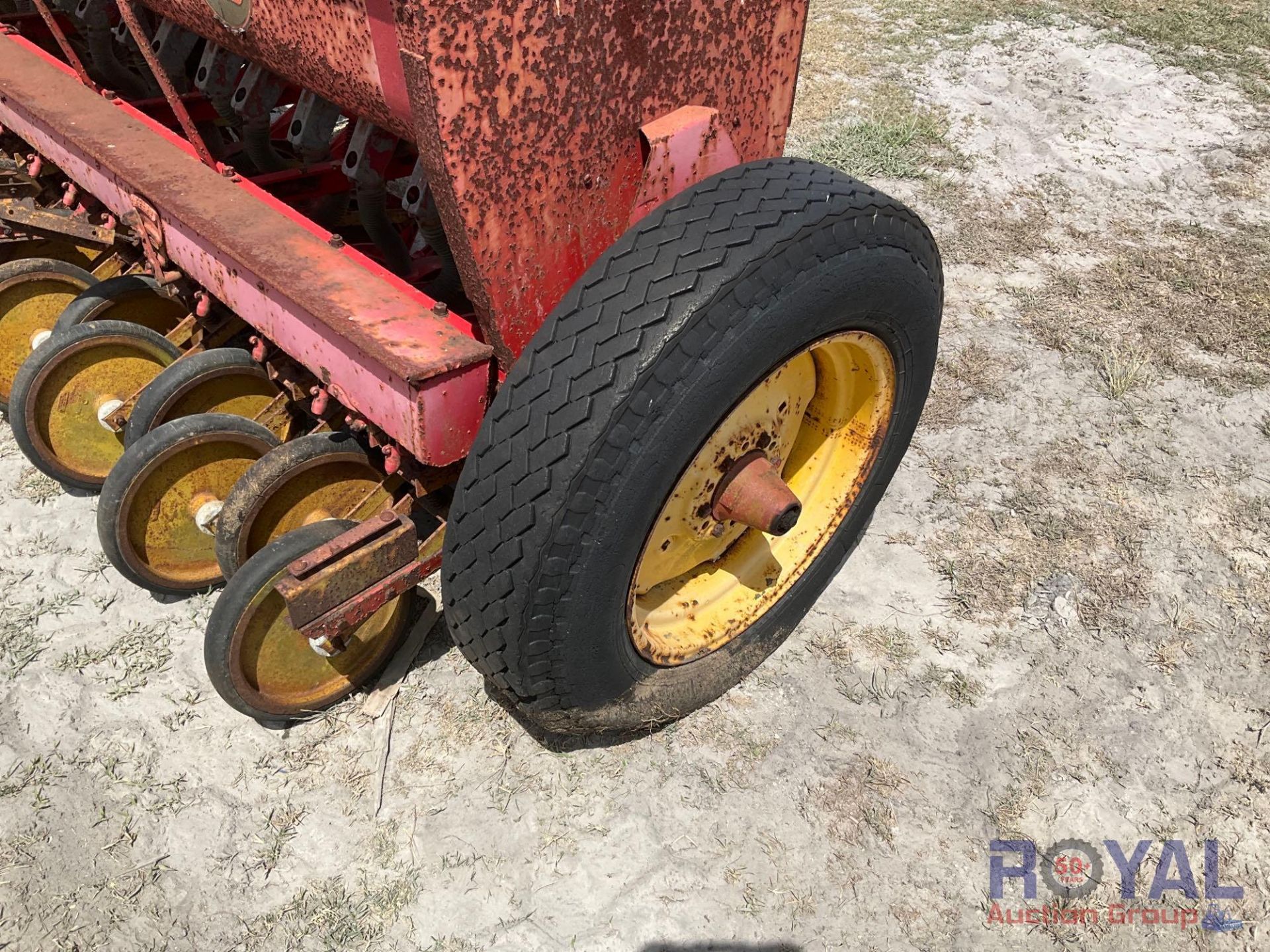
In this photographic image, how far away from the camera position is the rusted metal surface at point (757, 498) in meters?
2.01

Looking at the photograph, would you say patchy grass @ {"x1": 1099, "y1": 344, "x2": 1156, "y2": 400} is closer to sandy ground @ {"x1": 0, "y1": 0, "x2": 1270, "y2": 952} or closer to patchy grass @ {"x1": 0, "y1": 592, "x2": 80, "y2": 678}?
sandy ground @ {"x1": 0, "y1": 0, "x2": 1270, "y2": 952}

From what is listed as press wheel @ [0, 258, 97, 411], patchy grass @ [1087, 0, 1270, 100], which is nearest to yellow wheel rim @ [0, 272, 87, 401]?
press wheel @ [0, 258, 97, 411]

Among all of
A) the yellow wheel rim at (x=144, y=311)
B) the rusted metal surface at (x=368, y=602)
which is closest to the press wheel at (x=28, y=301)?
the yellow wheel rim at (x=144, y=311)

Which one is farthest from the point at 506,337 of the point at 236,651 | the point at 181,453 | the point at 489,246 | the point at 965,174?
the point at 965,174

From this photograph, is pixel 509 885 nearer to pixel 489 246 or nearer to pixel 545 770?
pixel 545 770

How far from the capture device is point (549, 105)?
154 centimetres

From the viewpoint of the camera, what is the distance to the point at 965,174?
4.62 meters

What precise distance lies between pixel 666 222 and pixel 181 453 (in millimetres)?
1622

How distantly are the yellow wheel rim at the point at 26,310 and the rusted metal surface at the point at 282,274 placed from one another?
503 mm

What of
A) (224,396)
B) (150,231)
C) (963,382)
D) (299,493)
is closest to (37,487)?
(224,396)

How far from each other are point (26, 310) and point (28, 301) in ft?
0.11

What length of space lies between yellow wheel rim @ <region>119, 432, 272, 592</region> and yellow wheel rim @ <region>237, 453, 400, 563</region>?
0.20 metres

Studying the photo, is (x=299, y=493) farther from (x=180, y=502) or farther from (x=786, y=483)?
(x=786, y=483)

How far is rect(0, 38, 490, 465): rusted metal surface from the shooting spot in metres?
1.75
